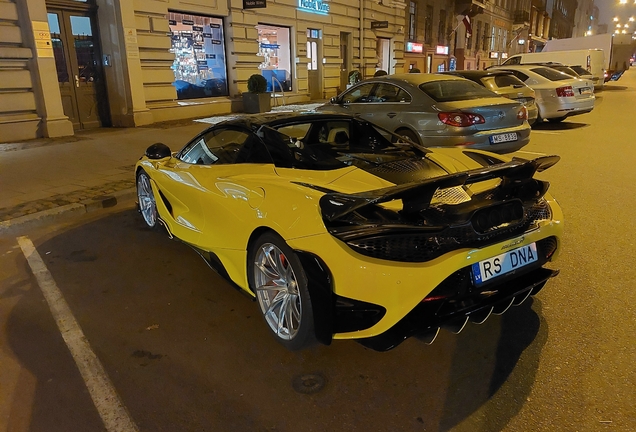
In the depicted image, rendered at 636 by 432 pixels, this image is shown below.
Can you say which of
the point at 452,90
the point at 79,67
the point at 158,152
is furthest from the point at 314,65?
the point at 158,152

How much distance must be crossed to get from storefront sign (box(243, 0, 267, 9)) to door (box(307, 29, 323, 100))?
471 cm

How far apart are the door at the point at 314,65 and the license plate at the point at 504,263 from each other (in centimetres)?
1868

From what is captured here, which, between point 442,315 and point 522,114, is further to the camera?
point 522,114

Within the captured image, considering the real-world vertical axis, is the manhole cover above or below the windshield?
below

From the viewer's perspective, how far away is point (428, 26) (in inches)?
1216

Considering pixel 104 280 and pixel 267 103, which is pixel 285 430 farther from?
pixel 267 103

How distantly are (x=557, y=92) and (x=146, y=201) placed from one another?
10730 millimetres

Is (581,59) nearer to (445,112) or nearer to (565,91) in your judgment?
(565,91)

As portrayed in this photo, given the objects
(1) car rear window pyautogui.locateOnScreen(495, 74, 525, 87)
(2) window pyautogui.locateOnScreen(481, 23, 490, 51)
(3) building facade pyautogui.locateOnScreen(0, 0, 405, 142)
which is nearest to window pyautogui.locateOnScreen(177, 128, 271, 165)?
(1) car rear window pyautogui.locateOnScreen(495, 74, 525, 87)

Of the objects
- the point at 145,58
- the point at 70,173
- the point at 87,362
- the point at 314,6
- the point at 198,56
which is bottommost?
the point at 87,362

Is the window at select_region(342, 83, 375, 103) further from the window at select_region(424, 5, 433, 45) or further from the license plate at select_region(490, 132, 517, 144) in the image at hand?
the window at select_region(424, 5, 433, 45)

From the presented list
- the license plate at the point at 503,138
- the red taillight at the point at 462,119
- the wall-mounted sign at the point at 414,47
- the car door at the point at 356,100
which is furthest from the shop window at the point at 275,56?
the license plate at the point at 503,138

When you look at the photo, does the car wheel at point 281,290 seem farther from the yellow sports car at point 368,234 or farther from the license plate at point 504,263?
the license plate at point 504,263

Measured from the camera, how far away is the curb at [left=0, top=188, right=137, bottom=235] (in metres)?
5.36
